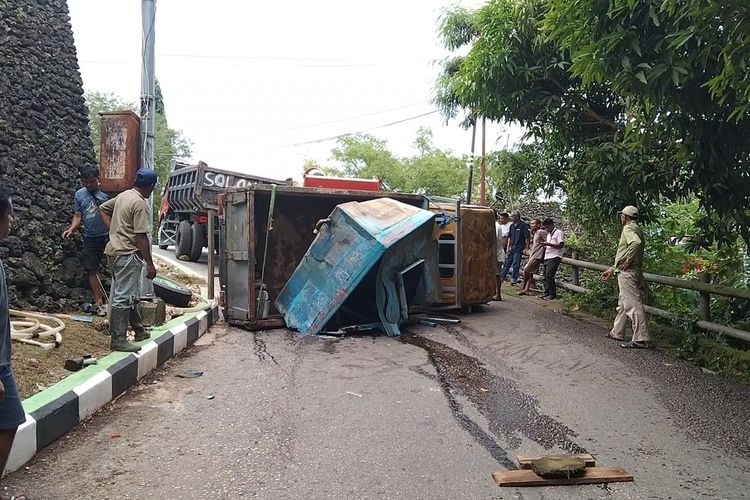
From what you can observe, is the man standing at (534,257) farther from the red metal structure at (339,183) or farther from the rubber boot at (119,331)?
the rubber boot at (119,331)

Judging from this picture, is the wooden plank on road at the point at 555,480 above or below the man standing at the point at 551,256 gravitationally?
below

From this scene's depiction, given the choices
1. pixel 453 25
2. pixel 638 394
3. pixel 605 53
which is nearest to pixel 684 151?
pixel 605 53

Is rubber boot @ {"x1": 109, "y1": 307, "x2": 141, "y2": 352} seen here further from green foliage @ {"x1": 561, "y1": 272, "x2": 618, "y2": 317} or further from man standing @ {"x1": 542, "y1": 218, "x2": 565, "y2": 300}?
man standing @ {"x1": 542, "y1": 218, "x2": 565, "y2": 300}

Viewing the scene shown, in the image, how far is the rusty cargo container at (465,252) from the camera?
8.22 metres

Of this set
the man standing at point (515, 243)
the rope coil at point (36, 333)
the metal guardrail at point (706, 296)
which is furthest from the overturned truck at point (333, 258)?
the man standing at point (515, 243)

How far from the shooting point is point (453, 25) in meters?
17.2

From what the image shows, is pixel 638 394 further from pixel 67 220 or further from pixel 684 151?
pixel 67 220

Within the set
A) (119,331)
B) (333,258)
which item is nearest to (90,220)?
(119,331)

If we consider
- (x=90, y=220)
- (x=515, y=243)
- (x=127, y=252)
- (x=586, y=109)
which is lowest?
(x=515, y=243)

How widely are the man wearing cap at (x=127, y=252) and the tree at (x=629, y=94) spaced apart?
371 centimetres

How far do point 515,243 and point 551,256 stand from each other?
1.39m

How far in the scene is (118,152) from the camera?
6.63 m

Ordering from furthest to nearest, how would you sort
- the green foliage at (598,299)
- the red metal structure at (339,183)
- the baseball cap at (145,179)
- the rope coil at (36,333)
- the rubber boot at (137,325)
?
1. the green foliage at (598,299)
2. the red metal structure at (339,183)
3. the rubber boot at (137,325)
4. the baseball cap at (145,179)
5. the rope coil at (36,333)

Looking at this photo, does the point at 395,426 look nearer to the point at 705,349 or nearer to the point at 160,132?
the point at 705,349
